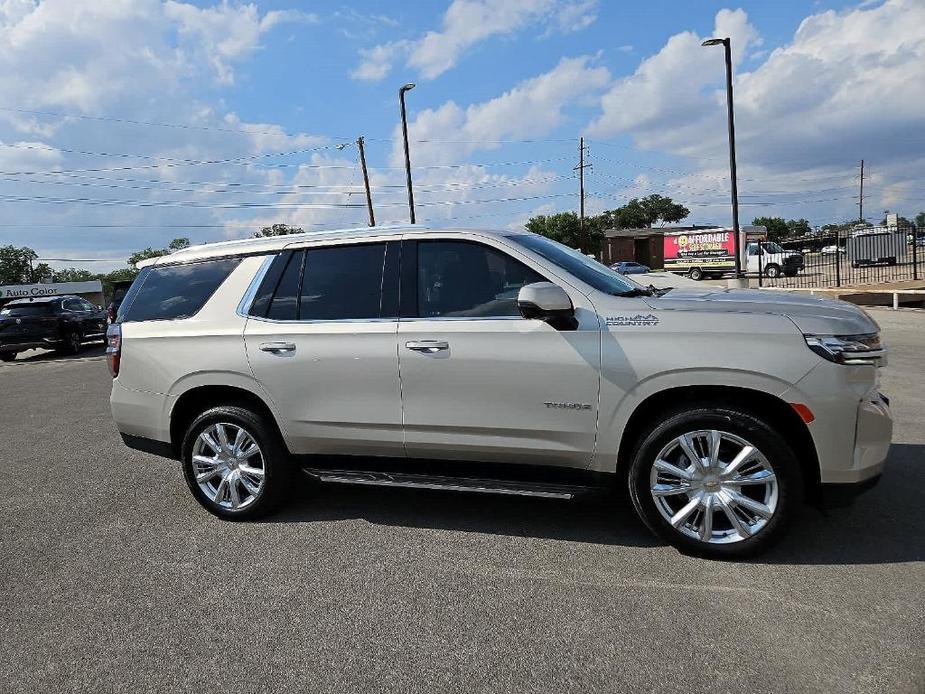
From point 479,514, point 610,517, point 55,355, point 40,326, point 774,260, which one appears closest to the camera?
point 610,517

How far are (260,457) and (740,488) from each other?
9.52 feet

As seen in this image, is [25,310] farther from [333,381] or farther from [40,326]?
[333,381]

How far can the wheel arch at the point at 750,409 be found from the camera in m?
3.38

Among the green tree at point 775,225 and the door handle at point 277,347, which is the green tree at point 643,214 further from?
the door handle at point 277,347

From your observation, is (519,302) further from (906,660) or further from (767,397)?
(906,660)

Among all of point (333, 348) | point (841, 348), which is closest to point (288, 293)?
point (333, 348)

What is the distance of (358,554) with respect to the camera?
12.5 feet

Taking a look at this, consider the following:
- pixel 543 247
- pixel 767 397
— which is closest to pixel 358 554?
pixel 543 247

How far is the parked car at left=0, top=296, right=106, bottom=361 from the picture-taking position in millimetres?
16359

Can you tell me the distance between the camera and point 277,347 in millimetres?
4199

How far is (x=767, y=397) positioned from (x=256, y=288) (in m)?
3.16

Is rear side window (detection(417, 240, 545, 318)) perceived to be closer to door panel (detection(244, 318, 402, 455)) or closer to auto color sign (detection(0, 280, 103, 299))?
door panel (detection(244, 318, 402, 455))

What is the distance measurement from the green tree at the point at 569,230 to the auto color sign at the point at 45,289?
155 ft

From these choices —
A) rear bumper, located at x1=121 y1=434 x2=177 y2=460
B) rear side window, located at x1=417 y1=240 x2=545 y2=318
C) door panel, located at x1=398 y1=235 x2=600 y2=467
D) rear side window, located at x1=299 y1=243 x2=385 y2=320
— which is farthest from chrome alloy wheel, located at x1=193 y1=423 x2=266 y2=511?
rear side window, located at x1=417 y1=240 x2=545 y2=318
